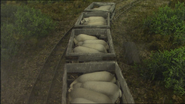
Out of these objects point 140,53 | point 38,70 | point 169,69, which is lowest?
point 38,70

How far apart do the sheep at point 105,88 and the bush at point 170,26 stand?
17.4ft

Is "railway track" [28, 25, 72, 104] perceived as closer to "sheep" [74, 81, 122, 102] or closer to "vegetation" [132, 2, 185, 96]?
"sheep" [74, 81, 122, 102]

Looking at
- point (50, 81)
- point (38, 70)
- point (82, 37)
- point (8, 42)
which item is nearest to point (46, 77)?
point (50, 81)

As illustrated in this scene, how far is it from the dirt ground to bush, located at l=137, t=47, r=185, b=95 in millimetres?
305

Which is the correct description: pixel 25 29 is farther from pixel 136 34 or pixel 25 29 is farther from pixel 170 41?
pixel 170 41

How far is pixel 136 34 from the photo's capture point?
8.80 metres

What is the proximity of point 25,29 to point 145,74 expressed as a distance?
6.40 meters

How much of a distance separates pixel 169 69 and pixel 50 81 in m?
4.48

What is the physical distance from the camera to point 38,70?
22.1 ft

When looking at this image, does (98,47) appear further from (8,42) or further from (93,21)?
(8,42)

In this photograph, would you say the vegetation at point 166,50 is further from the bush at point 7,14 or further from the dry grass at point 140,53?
the bush at point 7,14

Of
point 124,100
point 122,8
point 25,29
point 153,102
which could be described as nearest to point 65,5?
point 122,8

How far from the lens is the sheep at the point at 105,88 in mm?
3178

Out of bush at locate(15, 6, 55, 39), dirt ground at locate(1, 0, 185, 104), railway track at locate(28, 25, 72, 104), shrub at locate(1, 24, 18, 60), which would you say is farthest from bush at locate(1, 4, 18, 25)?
railway track at locate(28, 25, 72, 104)
